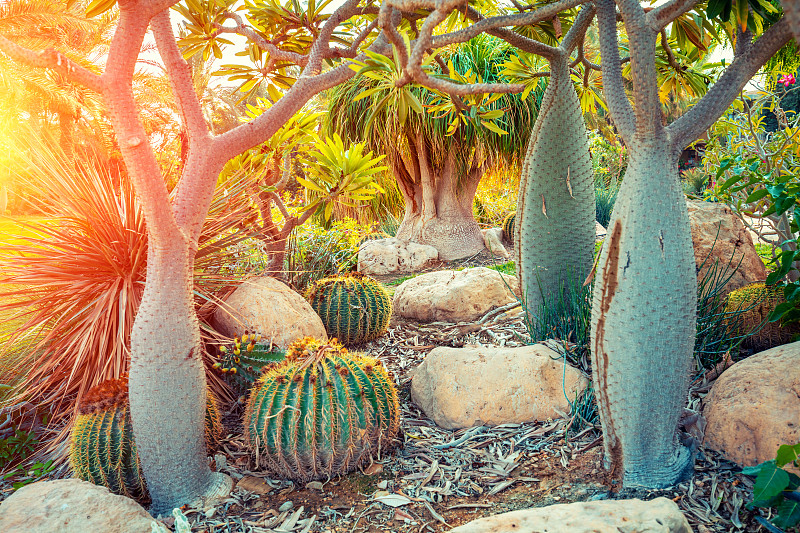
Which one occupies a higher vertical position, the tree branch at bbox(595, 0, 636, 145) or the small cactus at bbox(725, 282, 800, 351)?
the tree branch at bbox(595, 0, 636, 145)

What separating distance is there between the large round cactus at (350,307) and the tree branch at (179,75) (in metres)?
1.85

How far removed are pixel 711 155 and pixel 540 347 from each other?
10.3 ft

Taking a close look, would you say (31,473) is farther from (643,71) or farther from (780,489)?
(643,71)

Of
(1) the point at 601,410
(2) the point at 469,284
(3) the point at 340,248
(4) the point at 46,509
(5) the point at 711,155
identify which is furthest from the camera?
(3) the point at 340,248

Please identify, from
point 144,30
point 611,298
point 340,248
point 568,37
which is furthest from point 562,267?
point 340,248

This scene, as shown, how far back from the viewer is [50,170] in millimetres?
2830

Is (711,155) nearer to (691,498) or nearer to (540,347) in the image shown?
(540,347)

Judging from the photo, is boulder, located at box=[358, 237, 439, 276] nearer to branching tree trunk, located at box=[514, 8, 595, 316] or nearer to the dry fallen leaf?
branching tree trunk, located at box=[514, 8, 595, 316]

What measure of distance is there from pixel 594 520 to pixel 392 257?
552cm

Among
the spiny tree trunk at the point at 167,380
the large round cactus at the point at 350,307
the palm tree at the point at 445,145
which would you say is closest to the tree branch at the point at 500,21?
the spiny tree trunk at the point at 167,380

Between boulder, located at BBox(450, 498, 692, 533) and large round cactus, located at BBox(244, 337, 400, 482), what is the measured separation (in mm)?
732

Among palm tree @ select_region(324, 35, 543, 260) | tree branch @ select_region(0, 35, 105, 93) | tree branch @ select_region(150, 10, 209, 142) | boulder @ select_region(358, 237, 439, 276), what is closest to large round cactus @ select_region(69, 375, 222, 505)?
tree branch @ select_region(150, 10, 209, 142)

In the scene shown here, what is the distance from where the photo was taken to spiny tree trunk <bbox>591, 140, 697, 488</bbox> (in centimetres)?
172

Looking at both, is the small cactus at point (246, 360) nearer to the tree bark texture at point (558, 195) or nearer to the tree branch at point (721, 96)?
the tree bark texture at point (558, 195)
